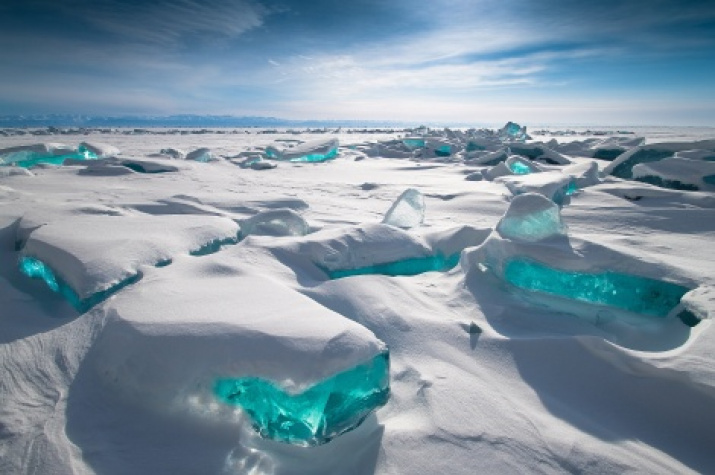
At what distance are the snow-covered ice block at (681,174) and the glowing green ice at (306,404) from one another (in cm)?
448

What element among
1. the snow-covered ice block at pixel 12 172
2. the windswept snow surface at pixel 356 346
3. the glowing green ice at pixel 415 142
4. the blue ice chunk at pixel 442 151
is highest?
the glowing green ice at pixel 415 142

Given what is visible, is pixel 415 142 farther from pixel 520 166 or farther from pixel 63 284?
pixel 63 284

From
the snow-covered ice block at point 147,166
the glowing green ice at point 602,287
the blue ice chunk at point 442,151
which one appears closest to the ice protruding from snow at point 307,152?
the blue ice chunk at point 442,151

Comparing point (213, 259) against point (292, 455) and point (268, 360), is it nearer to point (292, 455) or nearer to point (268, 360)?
point (268, 360)

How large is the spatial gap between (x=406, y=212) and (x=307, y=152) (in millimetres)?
5751

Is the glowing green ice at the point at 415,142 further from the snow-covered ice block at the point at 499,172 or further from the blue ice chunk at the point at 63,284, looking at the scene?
the blue ice chunk at the point at 63,284

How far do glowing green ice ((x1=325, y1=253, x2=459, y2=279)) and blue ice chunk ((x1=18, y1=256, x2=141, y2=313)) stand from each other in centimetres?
88

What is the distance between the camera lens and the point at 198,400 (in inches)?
39.7

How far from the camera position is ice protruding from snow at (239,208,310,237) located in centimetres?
237

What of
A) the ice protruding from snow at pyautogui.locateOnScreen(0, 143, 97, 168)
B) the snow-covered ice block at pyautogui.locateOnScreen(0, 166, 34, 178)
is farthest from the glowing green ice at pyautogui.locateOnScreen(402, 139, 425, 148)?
the snow-covered ice block at pyautogui.locateOnScreen(0, 166, 34, 178)

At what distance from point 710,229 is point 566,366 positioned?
2336 millimetres

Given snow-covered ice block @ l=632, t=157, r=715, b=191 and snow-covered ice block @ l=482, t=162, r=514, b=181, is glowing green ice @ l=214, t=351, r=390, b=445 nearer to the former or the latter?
snow-covered ice block @ l=632, t=157, r=715, b=191

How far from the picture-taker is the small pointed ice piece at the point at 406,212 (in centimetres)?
270

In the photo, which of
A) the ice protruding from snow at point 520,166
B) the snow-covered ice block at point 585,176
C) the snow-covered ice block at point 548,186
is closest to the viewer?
the snow-covered ice block at point 548,186
